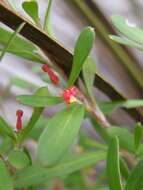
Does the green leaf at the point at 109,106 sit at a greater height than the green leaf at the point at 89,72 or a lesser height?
lesser

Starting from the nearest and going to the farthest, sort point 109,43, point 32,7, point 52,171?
1. point 32,7
2. point 52,171
3. point 109,43

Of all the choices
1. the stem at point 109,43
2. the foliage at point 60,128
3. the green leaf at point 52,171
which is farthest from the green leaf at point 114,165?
the stem at point 109,43

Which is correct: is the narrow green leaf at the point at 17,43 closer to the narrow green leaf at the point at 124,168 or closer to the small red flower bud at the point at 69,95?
the small red flower bud at the point at 69,95

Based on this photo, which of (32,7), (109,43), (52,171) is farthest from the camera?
(109,43)

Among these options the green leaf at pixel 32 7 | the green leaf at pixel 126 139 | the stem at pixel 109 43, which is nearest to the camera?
the green leaf at pixel 32 7

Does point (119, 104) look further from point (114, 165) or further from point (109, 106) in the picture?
point (114, 165)

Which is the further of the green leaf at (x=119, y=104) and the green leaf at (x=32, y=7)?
the green leaf at (x=119, y=104)

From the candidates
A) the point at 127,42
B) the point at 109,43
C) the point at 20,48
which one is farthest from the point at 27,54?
the point at 109,43

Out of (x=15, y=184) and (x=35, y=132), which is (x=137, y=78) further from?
(x=15, y=184)
